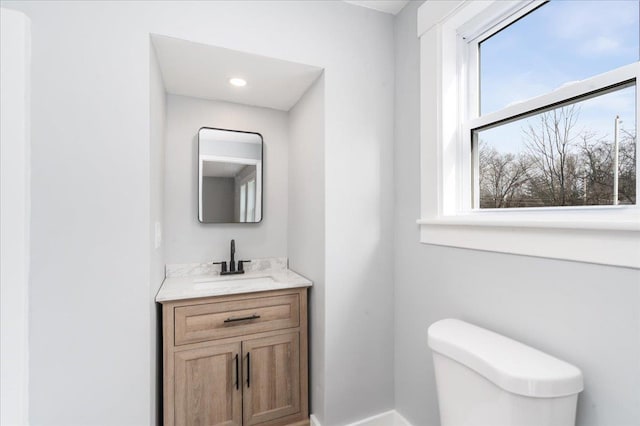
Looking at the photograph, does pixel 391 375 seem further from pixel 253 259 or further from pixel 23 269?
pixel 23 269

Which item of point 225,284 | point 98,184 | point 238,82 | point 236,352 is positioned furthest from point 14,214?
point 238,82

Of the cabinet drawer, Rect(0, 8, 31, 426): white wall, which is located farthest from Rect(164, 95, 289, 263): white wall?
Rect(0, 8, 31, 426): white wall

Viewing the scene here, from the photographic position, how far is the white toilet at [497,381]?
0.82 metres

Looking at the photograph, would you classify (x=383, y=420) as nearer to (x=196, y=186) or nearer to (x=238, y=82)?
(x=196, y=186)

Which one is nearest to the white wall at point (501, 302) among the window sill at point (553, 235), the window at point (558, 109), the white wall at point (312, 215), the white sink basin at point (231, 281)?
the window sill at point (553, 235)

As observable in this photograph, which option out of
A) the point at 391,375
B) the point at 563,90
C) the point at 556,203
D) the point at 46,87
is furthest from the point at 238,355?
the point at 563,90

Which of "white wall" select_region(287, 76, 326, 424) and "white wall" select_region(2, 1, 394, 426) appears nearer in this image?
"white wall" select_region(2, 1, 394, 426)

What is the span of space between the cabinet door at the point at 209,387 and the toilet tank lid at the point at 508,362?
40.1 inches

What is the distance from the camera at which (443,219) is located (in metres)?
1.36

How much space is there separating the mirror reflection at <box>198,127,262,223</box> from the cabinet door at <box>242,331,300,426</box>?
0.84 meters

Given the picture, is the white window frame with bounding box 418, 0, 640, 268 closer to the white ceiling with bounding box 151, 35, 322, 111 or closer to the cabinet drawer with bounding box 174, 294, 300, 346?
the white ceiling with bounding box 151, 35, 322, 111

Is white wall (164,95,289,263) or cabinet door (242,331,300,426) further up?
white wall (164,95,289,263)

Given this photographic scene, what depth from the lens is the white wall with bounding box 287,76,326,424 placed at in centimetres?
159

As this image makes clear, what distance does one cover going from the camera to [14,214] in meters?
1.09
